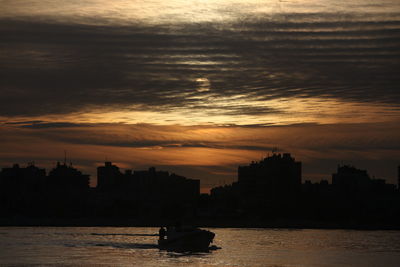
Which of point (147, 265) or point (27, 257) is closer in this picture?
point (147, 265)

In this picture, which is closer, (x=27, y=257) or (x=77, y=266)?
(x=77, y=266)

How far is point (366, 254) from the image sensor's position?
118m

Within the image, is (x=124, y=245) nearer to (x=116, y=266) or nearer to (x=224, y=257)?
(x=224, y=257)

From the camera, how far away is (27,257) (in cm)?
10206

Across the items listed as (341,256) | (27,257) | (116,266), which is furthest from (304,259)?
(27,257)

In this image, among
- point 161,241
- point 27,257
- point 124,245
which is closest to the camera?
point 27,257

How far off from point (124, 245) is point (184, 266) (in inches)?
1660

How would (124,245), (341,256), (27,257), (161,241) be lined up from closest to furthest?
(27,257) < (341,256) < (161,241) < (124,245)

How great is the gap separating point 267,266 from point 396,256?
88.7 feet

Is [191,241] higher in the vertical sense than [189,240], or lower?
lower

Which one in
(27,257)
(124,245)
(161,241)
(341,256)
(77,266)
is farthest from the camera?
(124,245)

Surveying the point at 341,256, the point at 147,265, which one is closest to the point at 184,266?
the point at 147,265

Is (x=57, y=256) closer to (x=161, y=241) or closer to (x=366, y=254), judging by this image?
(x=161, y=241)

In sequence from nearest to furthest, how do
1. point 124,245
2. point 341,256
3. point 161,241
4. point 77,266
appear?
point 77,266 < point 341,256 < point 161,241 < point 124,245
